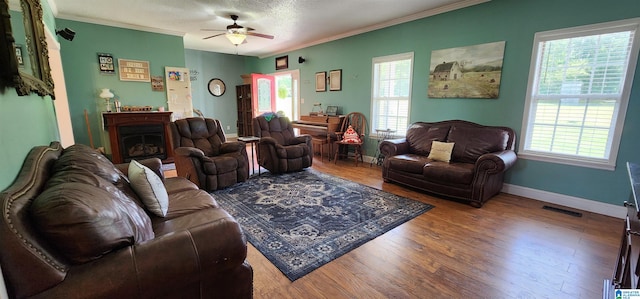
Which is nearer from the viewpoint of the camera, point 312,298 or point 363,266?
point 312,298

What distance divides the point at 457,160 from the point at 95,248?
12.2 ft

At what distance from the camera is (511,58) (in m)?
3.35

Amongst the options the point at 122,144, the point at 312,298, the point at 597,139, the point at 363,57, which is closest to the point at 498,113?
the point at 597,139

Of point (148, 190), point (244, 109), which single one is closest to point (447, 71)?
point (148, 190)

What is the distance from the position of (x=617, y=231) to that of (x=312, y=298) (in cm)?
291

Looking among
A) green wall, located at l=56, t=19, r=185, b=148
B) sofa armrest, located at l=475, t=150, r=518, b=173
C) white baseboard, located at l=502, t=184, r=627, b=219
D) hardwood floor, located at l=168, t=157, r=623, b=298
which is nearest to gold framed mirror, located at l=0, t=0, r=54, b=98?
hardwood floor, located at l=168, t=157, r=623, b=298

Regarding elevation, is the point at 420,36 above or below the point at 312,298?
above

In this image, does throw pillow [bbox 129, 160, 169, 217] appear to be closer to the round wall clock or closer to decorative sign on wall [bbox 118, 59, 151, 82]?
decorative sign on wall [bbox 118, 59, 151, 82]

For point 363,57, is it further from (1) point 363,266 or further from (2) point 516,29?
(1) point 363,266

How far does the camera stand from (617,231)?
2492 mm

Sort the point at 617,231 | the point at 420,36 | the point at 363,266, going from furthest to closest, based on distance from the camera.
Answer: the point at 420,36
the point at 617,231
the point at 363,266

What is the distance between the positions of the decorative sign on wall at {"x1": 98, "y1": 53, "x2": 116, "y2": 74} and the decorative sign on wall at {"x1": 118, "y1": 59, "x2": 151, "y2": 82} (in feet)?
0.39

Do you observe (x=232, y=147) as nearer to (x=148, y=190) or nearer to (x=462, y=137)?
(x=148, y=190)

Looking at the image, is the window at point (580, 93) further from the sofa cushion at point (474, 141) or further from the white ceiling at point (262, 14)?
the white ceiling at point (262, 14)
